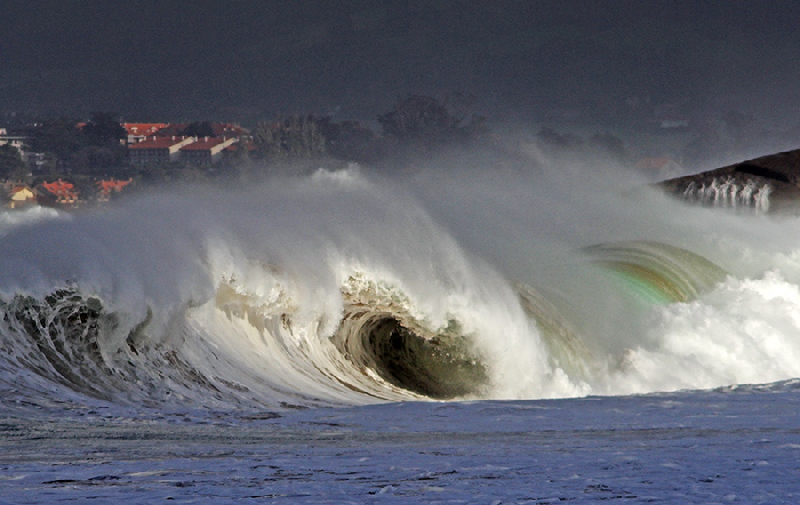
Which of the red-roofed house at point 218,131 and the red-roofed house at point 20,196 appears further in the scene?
the red-roofed house at point 218,131

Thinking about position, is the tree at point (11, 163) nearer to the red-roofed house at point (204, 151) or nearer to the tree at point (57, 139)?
the tree at point (57, 139)

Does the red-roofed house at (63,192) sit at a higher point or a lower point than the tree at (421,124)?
lower

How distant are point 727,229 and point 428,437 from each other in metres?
17.8

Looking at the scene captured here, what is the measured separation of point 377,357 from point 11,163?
354 feet

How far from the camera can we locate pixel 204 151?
5325 inches

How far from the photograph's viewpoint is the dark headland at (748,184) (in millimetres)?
34219

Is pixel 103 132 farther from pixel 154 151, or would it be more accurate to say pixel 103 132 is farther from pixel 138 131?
pixel 138 131

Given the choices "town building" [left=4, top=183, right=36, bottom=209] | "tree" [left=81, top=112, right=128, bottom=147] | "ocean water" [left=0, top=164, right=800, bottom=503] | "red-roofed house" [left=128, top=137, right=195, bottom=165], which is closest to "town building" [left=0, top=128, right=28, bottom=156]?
"tree" [left=81, top=112, right=128, bottom=147]

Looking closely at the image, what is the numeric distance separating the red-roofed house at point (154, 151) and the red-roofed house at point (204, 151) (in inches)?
59.1

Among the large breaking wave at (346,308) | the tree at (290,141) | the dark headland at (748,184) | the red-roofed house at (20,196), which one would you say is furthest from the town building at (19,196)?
the large breaking wave at (346,308)

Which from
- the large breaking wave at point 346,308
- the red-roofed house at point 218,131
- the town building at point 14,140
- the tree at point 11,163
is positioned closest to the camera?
the large breaking wave at point 346,308

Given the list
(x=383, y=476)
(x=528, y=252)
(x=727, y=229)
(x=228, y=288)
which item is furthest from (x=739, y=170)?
(x=383, y=476)

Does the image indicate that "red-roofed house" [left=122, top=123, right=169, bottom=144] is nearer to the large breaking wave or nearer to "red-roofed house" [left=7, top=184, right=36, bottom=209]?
"red-roofed house" [left=7, top=184, right=36, bottom=209]

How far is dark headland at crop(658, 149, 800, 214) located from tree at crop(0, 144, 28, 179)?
8631cm
